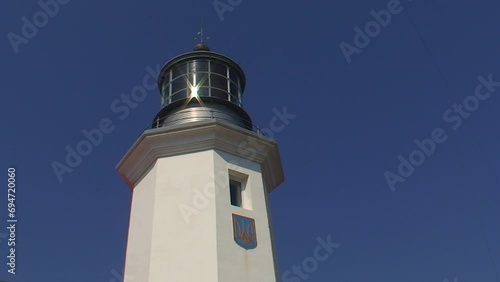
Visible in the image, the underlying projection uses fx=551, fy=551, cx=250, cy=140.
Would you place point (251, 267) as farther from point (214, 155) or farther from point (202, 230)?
point (214, 155)

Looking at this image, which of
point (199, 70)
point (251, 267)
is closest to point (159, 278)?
point (251, 267)

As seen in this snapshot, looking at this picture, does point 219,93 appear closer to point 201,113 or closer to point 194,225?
point 201,113

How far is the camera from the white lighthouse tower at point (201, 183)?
1016 centimetres

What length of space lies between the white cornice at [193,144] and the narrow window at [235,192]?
2.03ft

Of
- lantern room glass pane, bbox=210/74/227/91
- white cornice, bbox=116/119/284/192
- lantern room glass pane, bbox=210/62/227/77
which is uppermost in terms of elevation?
lantern room glass pane, bbox=210/62/227/77

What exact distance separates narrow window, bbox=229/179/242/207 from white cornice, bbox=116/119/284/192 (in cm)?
62

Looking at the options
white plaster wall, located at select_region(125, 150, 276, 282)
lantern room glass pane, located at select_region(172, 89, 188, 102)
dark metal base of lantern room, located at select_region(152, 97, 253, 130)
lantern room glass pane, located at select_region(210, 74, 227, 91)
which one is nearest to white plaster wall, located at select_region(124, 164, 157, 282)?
white plaster wall, located at select_region(125, 150, 276, 282)

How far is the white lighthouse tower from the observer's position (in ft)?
33.3

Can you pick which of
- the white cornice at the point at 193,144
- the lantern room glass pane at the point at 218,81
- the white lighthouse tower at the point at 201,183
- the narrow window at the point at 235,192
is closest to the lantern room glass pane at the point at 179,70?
the white lighthouse tower at the point at 201,183

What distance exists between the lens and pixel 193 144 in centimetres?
1159

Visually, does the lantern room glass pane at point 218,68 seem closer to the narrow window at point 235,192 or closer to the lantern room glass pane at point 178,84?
the lantern room glass pane at point 178,84

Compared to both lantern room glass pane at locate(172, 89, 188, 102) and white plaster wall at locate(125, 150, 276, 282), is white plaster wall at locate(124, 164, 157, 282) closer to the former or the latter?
white plaster wall at locate(125, 150, 276, 282)

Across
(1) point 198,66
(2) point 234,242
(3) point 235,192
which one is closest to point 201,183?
(3) point 235,192

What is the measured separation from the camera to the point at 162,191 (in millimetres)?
11086
